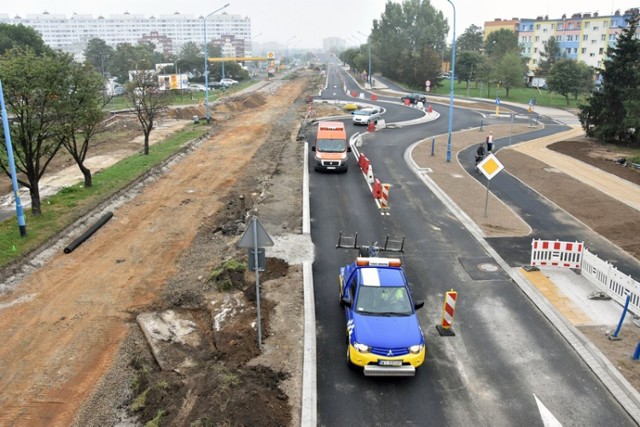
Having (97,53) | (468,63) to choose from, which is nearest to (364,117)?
(468,63)

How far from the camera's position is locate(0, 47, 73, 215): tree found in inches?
723

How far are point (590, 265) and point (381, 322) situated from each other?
7.70 meters

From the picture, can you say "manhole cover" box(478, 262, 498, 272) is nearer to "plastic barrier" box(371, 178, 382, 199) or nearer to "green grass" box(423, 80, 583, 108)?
"plastic barrier" box(371, 178, 382, 199)

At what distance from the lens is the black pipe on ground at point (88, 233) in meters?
17.6

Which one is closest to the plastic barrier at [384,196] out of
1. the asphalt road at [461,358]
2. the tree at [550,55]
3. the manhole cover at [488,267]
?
the asphalt road at [461,358]

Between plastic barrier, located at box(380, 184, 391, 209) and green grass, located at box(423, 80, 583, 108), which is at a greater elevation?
green grass, located at box(423, 80, 583, 108)

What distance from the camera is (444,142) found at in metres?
38.8

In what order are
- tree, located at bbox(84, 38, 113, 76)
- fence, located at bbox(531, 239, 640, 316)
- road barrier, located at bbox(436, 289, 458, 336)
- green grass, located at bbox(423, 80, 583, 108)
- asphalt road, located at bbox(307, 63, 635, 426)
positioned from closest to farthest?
asphalt road, located at bbox(307, 63, 635, 426), road barrier, located at bbox(436, 289, 458, 336), fence, located at bbox(531, 239, 640, 316), green grass, located at bbox(423, 80, 583, 108), tree, located at bbox(84, 38, 113, 76)

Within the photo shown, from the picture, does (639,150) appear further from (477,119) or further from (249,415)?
(249,415)

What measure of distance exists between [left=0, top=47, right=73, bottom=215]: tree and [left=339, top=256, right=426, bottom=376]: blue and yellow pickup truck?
13.7 meters

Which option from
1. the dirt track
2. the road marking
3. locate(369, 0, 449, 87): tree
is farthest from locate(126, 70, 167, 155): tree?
locate(369, 0, 449, 87): tree

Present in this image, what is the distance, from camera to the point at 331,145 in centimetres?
2852

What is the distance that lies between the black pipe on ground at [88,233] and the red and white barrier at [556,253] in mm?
15236

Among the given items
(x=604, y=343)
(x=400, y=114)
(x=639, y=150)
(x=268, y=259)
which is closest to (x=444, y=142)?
(x=639, y=150)
